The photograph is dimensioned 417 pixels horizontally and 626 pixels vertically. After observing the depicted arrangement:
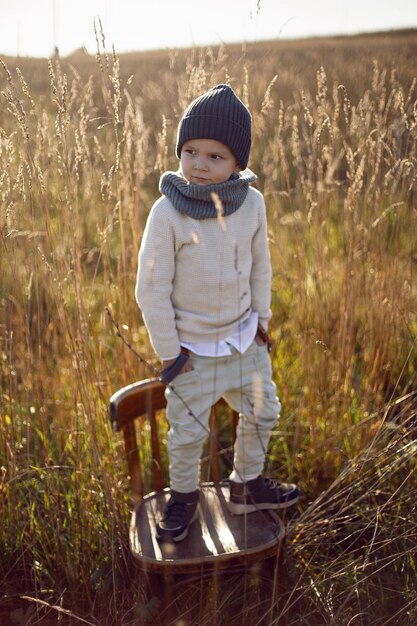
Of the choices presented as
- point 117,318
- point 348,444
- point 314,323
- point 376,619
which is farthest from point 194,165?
point 376,619

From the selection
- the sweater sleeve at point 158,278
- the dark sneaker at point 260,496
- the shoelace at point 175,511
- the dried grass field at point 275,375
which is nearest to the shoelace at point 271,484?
the dark sneaker at point 260,496

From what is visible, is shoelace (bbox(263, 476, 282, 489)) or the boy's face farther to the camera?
shoelace (bbox(263, 476, 282, 489))

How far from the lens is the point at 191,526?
6.13 ft

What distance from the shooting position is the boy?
1658mm

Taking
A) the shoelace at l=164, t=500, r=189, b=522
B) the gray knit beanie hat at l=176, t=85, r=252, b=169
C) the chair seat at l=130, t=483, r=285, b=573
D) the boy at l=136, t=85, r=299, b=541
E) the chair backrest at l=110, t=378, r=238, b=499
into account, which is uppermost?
the gray knit beanie hat at l=176, t=85, r=252, b=169

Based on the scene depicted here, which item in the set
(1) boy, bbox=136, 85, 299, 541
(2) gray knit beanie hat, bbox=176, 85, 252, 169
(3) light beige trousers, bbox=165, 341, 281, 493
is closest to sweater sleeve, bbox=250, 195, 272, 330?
(1) boy, bbox=136, 85, 299, 541

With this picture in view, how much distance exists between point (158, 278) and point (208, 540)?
767mm

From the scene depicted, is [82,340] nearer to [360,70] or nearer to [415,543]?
[415,543]

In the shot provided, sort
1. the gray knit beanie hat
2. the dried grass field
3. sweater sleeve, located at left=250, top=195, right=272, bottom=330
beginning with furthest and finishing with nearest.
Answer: sweater sleeve, located at left=250, top=195, right=272, bottom=330 < the dried grass field < the gray knit beanie hat

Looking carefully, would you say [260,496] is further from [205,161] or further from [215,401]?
[205,161]

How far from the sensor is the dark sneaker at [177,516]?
1.78 m

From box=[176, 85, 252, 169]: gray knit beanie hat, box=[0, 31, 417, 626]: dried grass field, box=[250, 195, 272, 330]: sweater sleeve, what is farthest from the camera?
box=[250, 195, 272, 330]: sweater sleeve

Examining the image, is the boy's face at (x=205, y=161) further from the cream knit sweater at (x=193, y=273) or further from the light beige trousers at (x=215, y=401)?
the light beige trousers at (x=215, y=401)

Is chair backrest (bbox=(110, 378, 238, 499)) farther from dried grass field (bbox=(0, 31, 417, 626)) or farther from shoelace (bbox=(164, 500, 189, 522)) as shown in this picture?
shoelace (bbox=(164, 500, 189, 522))
